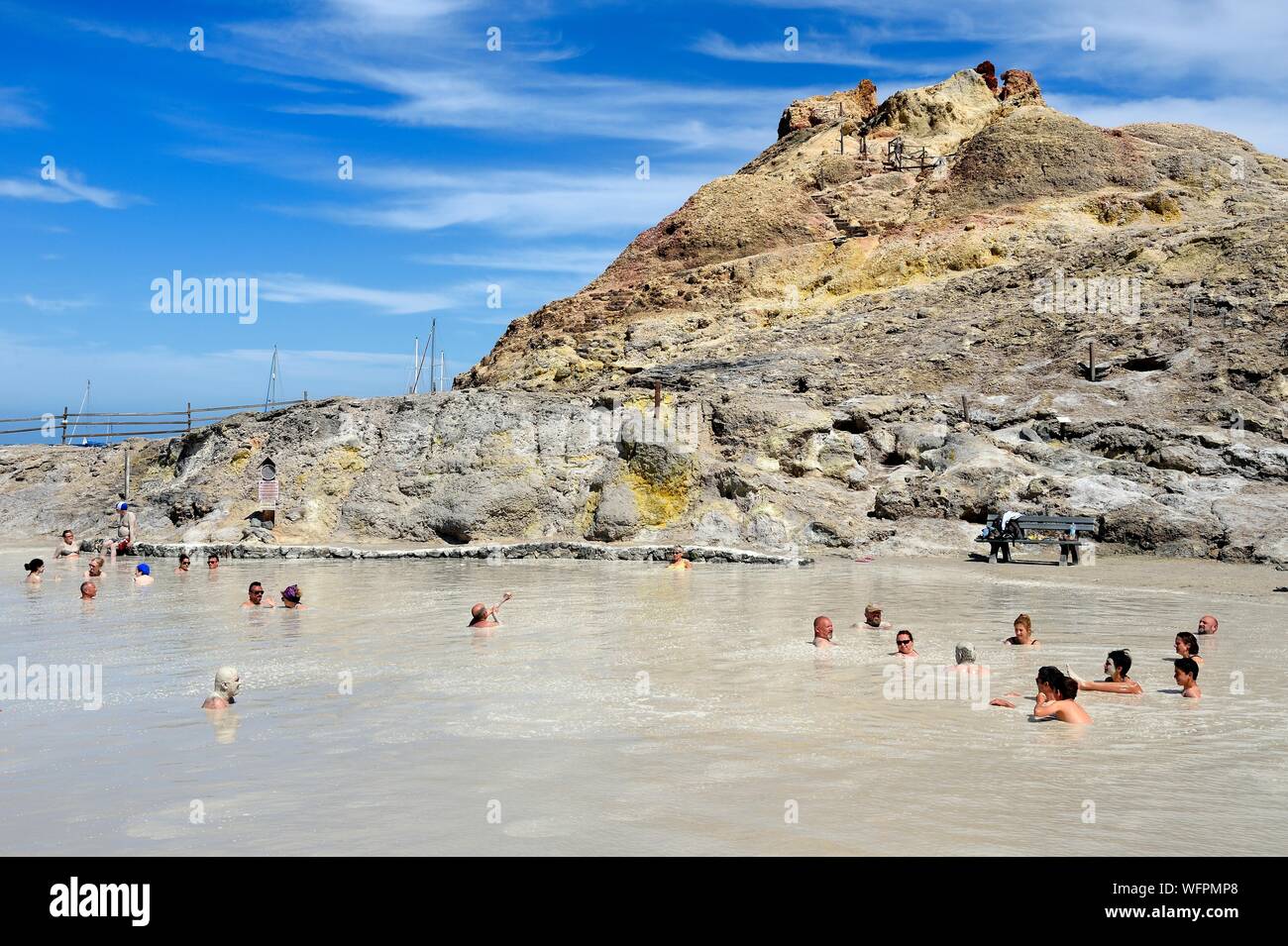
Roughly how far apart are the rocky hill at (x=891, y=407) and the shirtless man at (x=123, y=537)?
0.83 meters

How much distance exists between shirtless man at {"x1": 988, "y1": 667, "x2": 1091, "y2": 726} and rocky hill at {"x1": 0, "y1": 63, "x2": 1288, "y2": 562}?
12.4 meters

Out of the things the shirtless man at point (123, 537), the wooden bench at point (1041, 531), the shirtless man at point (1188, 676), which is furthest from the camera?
the shirtless man at point (123, 537)

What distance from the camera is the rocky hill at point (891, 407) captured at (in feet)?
72.6

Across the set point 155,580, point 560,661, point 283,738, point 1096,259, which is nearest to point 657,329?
point 1096,259

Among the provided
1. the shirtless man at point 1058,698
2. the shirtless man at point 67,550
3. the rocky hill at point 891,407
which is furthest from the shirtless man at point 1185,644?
the shirtless man at point 67,550

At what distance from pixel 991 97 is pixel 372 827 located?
192 feet

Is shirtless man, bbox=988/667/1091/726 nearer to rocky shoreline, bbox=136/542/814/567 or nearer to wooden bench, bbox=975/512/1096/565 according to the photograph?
rocky shoreline, bbox=136/542/814/567

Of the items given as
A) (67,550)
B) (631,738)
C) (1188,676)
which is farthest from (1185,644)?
(67,550)

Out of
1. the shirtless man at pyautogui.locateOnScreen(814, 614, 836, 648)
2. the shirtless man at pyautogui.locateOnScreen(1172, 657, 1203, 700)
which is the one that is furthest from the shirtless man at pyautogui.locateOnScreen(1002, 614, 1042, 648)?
the shirtless man at pyautogui.locateOnScreen(1172, 657, 1203, 700)

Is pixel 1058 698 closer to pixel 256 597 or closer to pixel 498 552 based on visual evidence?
pixel 256 597

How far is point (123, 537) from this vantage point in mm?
24297

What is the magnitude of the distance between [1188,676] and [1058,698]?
1457 millimetres

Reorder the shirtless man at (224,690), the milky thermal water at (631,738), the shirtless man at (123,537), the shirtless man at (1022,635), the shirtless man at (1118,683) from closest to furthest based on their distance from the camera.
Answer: the milky thermal water at (631,738) < the shirtless man at (224,690) < the shirtless man at (1118,683) < the shirtless man at (1022,635) < the shirtless man at (123,537)

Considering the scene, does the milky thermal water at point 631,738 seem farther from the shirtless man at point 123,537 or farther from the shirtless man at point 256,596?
the shirtless man at point 123,537
